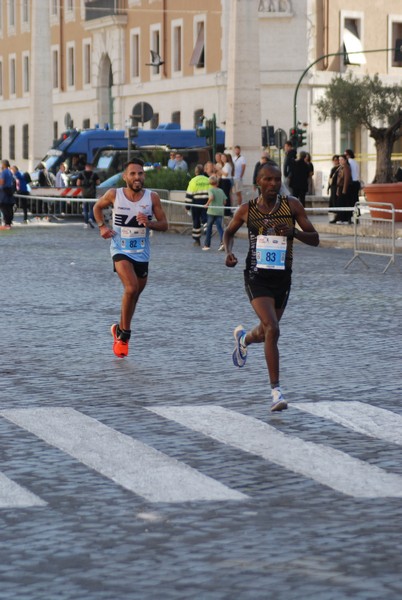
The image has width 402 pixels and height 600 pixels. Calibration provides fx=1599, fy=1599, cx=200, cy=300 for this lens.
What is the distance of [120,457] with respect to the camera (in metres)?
7.99

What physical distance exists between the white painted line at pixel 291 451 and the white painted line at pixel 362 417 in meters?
0.46

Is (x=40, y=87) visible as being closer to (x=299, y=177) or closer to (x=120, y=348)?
(x=299, y=177)

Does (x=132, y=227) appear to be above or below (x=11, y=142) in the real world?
above

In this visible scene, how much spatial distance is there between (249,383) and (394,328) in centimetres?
386

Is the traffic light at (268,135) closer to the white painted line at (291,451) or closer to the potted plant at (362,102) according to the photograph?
the potted plant at (362,102)

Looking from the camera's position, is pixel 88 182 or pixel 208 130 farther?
pixel 208 130

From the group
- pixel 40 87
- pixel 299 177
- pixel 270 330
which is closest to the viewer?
pixel 270 330

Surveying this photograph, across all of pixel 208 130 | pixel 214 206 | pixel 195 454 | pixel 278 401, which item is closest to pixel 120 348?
pixel 278 401

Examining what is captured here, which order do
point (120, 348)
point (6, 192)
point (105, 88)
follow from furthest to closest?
1. point (105, 88)
2. point (6, 192)
3. point (120, 348)

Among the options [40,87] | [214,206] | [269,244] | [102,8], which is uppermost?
[102,8]

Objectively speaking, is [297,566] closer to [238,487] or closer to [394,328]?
[238,487]

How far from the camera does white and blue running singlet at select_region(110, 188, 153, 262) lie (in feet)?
42.6

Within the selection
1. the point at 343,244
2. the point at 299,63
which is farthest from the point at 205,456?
the point at 299,63

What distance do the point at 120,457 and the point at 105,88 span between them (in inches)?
2460
